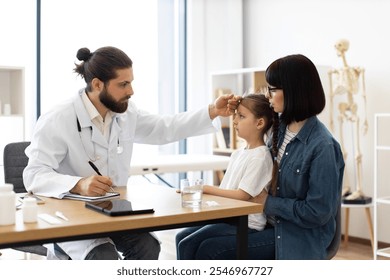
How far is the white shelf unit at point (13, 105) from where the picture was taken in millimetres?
3920

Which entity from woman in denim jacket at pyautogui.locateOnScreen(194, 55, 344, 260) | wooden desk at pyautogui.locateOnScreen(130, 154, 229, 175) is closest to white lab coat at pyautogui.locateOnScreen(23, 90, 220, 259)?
woman in denim jacket at pyautogui.locateOnScreen(194, 55, 344, 260)

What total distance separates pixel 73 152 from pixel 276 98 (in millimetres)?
787

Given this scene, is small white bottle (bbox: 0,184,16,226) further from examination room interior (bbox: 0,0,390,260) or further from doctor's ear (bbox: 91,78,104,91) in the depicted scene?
examination room interior (bbox: 0,0,390,260)

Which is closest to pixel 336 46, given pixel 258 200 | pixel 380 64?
pixel 380 64

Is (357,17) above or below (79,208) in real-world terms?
above

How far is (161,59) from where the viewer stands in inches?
194

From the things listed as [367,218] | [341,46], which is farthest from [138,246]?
[341,46]

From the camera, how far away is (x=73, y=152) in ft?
7.41

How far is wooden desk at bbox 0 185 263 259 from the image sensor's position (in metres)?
1.54

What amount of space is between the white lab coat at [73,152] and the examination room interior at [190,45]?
1719 mm

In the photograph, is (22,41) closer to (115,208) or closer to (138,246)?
(138,246)
